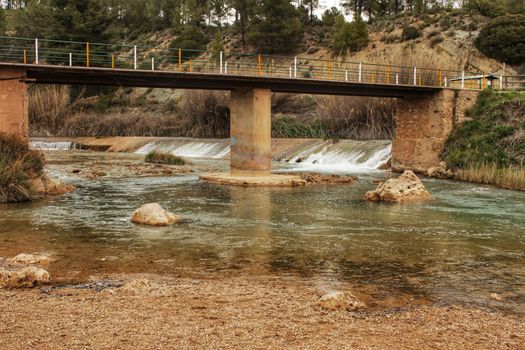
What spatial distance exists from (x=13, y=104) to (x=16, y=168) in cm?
370

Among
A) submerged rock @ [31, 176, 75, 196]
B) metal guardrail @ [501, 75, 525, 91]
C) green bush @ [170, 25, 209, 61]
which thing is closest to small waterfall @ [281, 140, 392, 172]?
metal guardrail @ [501, 75, 525, 91]

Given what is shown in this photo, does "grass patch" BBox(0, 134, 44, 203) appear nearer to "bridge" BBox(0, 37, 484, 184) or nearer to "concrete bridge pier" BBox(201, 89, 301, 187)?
"bridge" BBox(0, 37, 484, 184)

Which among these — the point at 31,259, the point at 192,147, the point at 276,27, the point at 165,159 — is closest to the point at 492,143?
the point at 165,159

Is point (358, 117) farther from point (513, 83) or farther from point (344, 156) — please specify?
point (513, 83)

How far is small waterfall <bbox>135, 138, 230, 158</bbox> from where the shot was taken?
139 ft

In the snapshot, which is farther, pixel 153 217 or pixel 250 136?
pixel 250 136

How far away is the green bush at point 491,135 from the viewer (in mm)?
27297

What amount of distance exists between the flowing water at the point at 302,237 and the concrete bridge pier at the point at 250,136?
3188 mm

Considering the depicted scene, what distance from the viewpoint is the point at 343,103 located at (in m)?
42.7

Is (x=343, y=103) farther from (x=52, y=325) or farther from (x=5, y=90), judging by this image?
(x=52, y=325)

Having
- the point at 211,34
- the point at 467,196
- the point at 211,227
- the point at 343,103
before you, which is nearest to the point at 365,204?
the point at 467,196

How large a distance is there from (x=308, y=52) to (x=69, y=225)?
62780 millimetres

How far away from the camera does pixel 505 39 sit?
54406 millimetres

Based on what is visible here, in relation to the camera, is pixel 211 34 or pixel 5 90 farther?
pixel 211 34
